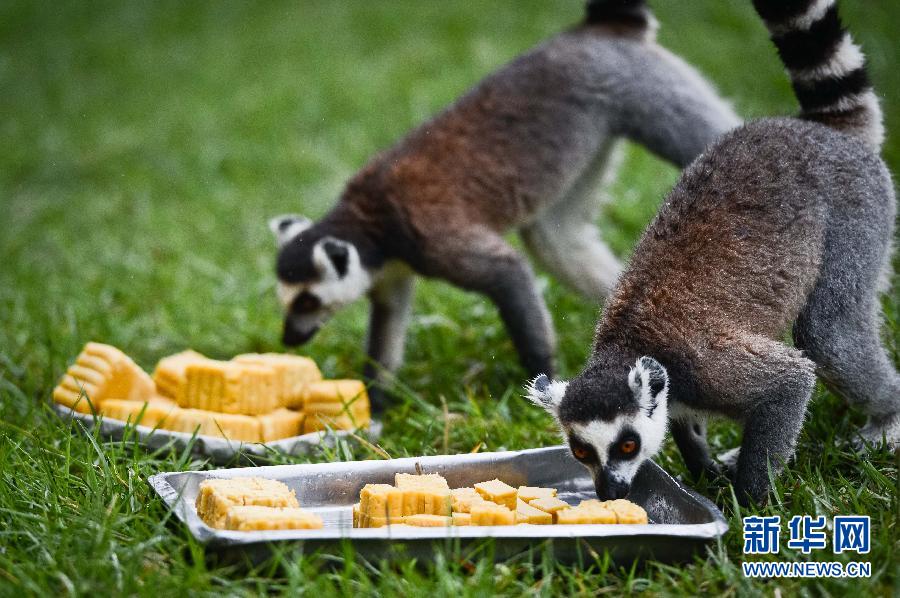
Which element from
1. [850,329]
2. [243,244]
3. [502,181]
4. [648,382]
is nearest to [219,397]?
[648,382]

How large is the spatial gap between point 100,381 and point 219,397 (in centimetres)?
53

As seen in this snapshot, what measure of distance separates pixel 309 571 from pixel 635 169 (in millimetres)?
6583

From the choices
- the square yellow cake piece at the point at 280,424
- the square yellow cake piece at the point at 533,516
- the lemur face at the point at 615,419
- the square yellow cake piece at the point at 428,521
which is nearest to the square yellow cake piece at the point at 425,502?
the square yellow cake piece at the point at 428,521

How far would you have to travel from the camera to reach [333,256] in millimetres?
5543

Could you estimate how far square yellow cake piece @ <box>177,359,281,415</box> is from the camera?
174 inches

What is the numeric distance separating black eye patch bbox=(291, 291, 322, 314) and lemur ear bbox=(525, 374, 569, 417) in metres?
2.38

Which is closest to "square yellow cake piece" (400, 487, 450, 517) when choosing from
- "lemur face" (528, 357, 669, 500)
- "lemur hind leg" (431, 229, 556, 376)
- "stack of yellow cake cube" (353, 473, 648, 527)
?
"stack of yellow cake cube" (353, 473, 648, 527)

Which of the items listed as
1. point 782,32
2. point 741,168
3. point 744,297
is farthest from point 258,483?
point 782,32

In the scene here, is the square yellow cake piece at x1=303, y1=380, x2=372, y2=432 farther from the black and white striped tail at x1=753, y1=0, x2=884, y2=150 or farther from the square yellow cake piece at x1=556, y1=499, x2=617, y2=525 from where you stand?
the black and white striped tail at x1=753, y1=0, x2=884, y2=150

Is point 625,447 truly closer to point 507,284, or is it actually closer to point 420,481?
point 420,481

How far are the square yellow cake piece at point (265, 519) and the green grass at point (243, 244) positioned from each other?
0.11 meters

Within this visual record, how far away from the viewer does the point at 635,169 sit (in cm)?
877

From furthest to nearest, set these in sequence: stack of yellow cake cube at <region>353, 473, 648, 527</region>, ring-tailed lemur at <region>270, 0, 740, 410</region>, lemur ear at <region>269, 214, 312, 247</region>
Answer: lemur ear at <region>269, 214, 312, 247</region> < ring-tailed lemur at <region>270, 0, 740, 410</region> < stack of yellow cake cube at <region>353, 473, 648, 527</region>

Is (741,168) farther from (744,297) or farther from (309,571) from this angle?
(309,571)
